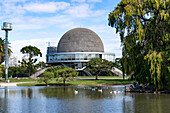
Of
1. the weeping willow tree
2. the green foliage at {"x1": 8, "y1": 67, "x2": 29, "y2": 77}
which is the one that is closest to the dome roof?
the green foliage at {"x1": 8, "y1": 67, "x2": 29, "y2": 77}

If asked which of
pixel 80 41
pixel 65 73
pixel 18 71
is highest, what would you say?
pixel 80 41

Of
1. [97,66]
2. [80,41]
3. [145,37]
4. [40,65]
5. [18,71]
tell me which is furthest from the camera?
[80,41]

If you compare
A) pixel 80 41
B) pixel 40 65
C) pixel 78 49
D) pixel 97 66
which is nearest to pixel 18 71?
pixel 40 65

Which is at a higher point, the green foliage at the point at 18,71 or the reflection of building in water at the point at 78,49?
the reflection of building in water at the point at 78,49

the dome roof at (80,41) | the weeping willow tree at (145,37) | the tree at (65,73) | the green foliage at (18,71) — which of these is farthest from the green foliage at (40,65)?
the weeping willow tree at (145,37)

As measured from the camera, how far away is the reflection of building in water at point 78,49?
100938mm

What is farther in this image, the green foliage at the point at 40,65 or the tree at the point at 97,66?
the green foliage at the point at 40,65

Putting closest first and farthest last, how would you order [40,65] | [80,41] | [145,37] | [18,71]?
1. [145,37]
2. [18,71]
3. [40,65]
4. [80,41]

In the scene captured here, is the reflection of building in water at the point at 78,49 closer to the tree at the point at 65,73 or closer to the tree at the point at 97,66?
the tree at the point at 97,66

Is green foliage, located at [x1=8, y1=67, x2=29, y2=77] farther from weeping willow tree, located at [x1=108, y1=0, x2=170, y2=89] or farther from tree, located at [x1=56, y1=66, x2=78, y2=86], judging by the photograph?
weeping willow tree, located at [x1=108, y1=0, x2=170, y2=89]

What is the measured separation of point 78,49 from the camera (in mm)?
103875

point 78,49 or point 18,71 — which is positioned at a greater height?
point 78,49

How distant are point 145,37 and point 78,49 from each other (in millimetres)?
68717

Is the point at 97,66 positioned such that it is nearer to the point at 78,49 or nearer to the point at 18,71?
the point at 78,49
